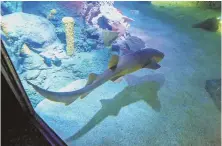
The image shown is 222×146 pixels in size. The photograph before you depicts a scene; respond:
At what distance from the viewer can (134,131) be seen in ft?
8.87

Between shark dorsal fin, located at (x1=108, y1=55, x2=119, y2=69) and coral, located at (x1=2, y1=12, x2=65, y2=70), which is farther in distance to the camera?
coral, located at (x1=2, y1=12, x2=65, y2=70)

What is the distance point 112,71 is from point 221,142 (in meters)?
1.48

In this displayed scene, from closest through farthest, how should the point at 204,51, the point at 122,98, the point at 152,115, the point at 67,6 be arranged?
the point at 152,115 → the point at 122,98 → the point at 204,51 → the point at 67,6

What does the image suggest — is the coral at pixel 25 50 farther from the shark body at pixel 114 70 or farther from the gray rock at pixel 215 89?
the gray rock at pixel 215 89

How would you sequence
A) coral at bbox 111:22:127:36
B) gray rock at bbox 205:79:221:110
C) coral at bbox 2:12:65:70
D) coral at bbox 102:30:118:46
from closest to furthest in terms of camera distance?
gray rock at bbox 205:79:221:110 < coral at bbox 2:12:65:70 < coral at bbox 102:30:118:46 < coral at bbox 111:22:127:36

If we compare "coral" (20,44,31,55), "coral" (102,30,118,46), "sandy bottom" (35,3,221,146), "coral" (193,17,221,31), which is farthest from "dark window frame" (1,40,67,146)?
"coral" (193,17,221,31)

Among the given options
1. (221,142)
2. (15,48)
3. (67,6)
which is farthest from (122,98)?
(67,6)

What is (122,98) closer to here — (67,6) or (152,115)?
(152,115)

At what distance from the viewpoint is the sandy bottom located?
261 cm

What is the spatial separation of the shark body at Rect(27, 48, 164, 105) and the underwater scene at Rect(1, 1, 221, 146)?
0.04ft

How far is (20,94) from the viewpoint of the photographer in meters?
1.69

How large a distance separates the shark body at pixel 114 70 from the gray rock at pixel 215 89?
0.95 m

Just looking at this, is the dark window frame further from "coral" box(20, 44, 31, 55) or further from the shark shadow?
"coral" box(20, 44, 31, 55)

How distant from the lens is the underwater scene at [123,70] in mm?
2668
